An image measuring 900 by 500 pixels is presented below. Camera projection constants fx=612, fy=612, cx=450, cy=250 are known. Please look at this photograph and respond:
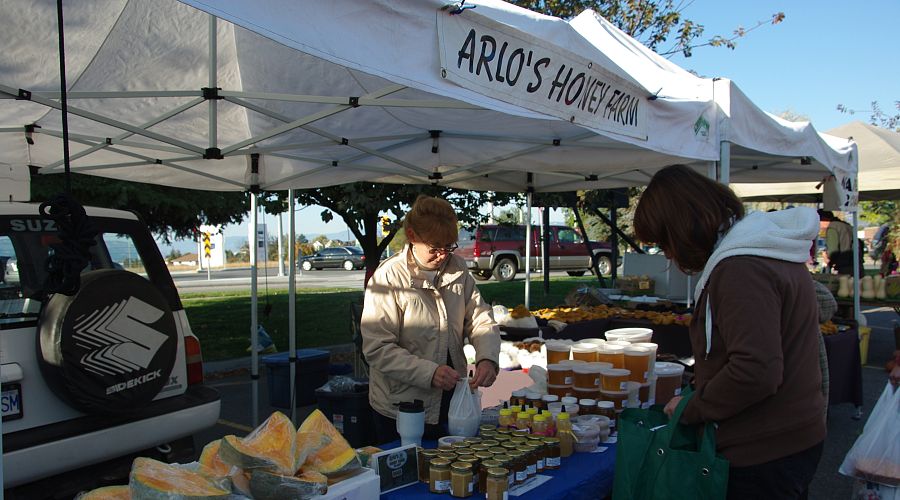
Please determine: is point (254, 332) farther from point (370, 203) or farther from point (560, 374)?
point (560, 374)

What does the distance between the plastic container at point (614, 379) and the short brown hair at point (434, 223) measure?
3.19 feet

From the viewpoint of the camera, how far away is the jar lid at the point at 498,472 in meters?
1.87

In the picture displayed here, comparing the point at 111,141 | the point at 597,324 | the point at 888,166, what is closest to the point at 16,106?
A: the point at 111,141

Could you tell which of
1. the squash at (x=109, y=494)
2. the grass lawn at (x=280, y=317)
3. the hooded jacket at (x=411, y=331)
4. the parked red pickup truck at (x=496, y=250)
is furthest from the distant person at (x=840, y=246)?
the parked red pickup truck at (x=496, y=250)

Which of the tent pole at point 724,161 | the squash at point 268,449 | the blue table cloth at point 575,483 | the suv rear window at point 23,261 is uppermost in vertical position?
the tent pole at point 724,161

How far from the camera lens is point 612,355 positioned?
3.20m

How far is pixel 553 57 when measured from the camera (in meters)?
2.49

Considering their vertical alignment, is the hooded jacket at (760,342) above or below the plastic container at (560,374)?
above

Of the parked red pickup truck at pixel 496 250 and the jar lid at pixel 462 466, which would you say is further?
the parked red pickup truck at pixel 496 250

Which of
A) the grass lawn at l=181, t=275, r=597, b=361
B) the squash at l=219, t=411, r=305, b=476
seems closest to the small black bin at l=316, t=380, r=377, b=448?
the grass lawn at l=181, t=275, r=597, b=361

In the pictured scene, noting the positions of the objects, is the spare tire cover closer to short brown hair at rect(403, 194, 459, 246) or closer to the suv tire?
short brown hair at rect(403, 194, 459, 246)

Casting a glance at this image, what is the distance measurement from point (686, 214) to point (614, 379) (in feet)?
4.10

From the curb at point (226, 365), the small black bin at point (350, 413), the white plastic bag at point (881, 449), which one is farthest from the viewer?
the curb at point (226, 365)

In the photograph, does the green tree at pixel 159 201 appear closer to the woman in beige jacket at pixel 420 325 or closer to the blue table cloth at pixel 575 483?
the woman in beige jacket at pixel 420 325
